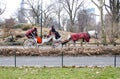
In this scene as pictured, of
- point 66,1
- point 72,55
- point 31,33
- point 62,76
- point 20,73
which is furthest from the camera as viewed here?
point 66,1

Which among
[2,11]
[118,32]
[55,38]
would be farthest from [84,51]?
[2,11]

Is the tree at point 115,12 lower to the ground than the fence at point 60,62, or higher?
higher

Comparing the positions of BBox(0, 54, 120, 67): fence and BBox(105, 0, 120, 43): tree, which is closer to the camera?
BBox(0, 54, 120, 67): fence

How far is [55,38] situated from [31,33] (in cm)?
202

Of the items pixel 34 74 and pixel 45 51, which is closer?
pixel 34 74

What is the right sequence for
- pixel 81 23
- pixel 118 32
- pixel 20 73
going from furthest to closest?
1. pixel 81 23
2. pixel 118 32
3. pixel 20 73

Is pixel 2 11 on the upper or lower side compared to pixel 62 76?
upper

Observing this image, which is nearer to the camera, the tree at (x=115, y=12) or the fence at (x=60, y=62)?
the fence at (x=60, y=62)

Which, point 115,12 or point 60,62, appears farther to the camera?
point 115,12

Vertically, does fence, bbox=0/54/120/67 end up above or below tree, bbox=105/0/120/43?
below

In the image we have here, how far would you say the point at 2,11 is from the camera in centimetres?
6631

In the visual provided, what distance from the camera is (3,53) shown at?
2119 cm

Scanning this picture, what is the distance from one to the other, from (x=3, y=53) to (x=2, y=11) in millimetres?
46402

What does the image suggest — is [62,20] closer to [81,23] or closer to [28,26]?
[81,23]
